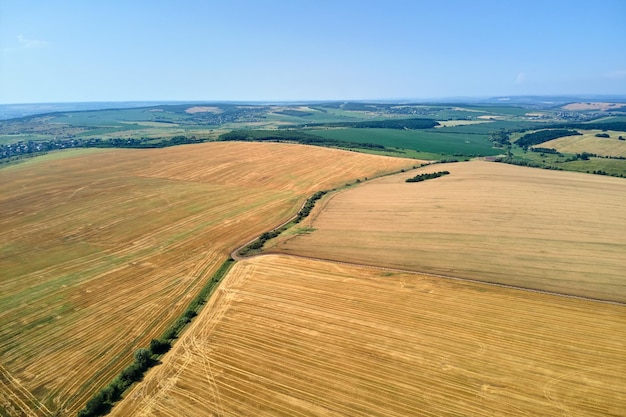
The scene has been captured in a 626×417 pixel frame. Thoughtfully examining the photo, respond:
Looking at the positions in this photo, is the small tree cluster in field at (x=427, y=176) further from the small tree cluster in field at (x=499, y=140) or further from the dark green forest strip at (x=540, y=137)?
the dark green forest strip at (x=540, y=137)

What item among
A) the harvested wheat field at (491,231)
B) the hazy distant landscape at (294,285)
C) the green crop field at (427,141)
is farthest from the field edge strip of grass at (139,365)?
the green crop field at (427,141)

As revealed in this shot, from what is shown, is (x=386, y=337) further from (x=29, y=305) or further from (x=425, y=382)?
(x=29, y=305)

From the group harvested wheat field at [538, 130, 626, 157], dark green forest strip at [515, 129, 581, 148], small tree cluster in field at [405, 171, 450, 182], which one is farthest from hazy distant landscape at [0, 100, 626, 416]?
dark green forest strip at [515, 129, 581, 148]

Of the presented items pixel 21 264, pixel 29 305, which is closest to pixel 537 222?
pixel 29 305

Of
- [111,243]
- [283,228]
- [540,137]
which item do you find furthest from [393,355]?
[540,137]

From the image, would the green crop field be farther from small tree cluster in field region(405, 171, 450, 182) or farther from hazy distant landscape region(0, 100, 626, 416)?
hazy distant landscape region(0, 100, 626, 416)

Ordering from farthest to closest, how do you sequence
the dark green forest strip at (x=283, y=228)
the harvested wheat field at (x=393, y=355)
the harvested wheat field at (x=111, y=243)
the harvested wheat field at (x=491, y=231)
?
the dark green forest strip at (x=283, y=228), the harvested wheat field at (x=491, y=231), the harvested wheat field at (x=111, y=243), the harvested wheat field at (x=393, y=355)
